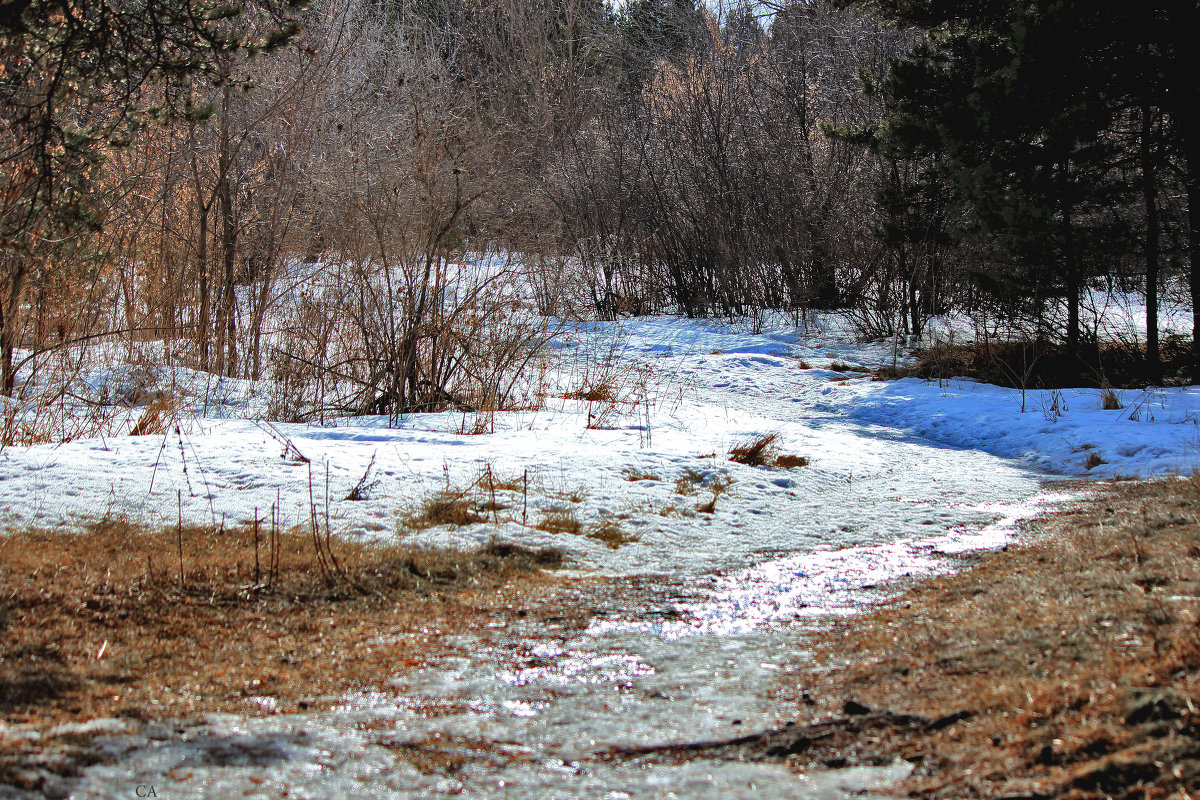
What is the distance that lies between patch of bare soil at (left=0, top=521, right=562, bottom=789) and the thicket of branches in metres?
1.49

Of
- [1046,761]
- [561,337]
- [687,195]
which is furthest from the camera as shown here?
[687,195]

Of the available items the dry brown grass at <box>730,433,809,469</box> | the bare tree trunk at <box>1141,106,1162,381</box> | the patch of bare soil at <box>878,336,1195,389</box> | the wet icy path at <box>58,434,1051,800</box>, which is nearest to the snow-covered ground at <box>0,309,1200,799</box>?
the wet icy path at <box>58,434,1051,800</box>

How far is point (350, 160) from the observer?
9.65m

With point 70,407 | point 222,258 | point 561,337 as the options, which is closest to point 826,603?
point 70,407

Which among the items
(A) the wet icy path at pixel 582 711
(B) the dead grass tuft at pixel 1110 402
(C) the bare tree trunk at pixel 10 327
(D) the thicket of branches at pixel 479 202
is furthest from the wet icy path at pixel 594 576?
(B) the dead grass tuft at pixel 1110 402

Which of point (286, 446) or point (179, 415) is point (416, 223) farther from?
point (286, 446)

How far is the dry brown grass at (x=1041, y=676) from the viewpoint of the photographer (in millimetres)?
1771

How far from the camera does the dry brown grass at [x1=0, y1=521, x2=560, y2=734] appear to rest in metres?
2.58

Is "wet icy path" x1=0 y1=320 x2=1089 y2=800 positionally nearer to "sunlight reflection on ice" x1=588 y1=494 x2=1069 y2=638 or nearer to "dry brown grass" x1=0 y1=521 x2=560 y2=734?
"sunlight reflection on ice" x1=588 y1=494 x2=1069 y2=638

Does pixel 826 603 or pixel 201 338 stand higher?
pixel 201 338

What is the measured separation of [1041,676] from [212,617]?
8.50ft

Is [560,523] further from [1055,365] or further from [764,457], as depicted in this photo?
[1055,365]

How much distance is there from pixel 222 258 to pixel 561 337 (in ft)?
18.3

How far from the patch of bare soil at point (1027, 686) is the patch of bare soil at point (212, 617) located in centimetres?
125
